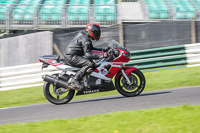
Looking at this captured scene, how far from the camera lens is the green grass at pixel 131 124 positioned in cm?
411

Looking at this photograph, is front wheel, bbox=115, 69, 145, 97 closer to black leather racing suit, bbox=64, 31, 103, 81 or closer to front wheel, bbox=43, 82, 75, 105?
black leather racing suit, bbox=64, 31, 103, 81

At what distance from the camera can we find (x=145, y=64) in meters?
10.9

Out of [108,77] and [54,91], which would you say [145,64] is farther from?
[54,91]

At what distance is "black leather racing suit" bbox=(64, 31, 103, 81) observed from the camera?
6.67m

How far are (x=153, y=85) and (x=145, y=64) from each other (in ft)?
7.54

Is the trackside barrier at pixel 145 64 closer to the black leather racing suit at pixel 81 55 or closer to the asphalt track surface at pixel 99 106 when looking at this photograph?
the asphalt track surface at pixel 99 106

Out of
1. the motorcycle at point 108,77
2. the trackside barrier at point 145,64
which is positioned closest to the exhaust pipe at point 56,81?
the motorcycle at point 108,77

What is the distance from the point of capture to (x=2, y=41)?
1286 centimetres

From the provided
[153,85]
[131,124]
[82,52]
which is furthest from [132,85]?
[131,124]

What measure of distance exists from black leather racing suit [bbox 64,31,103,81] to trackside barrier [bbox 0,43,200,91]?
3.63 metres

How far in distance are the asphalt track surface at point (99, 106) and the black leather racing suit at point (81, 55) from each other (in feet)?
2.40

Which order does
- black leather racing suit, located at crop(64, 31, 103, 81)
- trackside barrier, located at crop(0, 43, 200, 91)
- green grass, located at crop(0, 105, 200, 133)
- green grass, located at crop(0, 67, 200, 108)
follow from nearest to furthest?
green grass, located at crop(0, 105, 200, 133) → black leather racing suit, located at crop(64, 31, 103, 81) → green grass, located at crop(0, 67, 200, 108) → trackside barrier, located at crop(0, 43, 200, 91)

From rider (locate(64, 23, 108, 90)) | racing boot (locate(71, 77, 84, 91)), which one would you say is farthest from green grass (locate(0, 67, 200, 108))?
rider (locate(64, 23, 108, 90))

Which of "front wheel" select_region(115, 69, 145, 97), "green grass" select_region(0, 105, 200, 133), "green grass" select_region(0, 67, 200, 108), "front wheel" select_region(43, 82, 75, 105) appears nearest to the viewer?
"green grass" select_region(0, 105, 200, 133)
